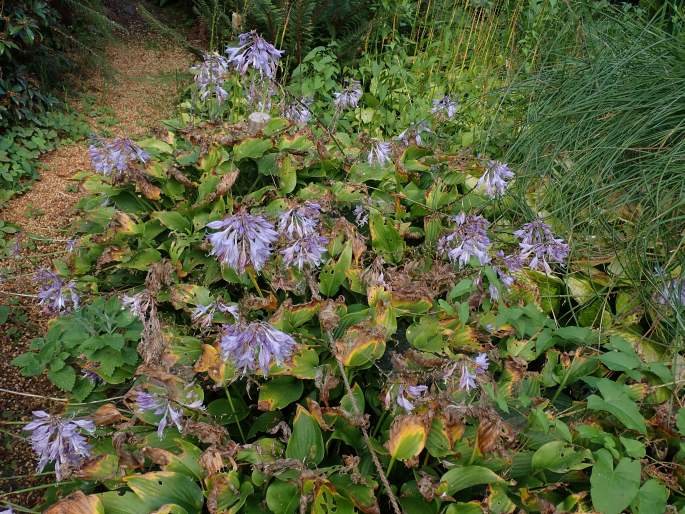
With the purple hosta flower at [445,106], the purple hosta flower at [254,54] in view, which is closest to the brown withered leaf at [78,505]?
the purple hosta flower at [254,54]

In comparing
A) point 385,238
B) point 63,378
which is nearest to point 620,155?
point 385,238

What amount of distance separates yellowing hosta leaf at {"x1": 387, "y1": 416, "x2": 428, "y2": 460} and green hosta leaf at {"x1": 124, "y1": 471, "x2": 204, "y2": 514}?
0.45 meters

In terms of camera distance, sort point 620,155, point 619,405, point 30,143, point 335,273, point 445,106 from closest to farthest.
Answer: point 619,405 < point 335,273 < point 620,155 < point 445,106 < point 30,143

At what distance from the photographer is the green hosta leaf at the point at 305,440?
1356 millimetres

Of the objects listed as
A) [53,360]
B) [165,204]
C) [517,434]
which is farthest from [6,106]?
[517,434]

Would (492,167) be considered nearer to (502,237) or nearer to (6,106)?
(502,237)

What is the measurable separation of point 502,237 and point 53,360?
5.19ft

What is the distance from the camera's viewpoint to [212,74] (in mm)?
2350

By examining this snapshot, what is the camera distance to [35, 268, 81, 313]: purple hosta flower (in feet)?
5.72

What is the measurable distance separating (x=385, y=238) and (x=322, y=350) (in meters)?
0.57

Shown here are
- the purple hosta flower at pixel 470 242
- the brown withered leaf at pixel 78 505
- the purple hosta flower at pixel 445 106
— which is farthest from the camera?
the purple hosta flower at pixel 445 106

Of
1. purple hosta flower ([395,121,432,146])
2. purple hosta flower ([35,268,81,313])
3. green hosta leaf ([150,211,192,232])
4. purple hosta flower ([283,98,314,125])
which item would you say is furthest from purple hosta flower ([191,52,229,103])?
purple hosta flower ([35,268,81,313])

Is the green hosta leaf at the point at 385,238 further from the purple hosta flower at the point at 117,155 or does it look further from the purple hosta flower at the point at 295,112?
the purple hosta flower at the point at 117,155

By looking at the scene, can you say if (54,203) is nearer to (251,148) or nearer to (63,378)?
(251,148)
